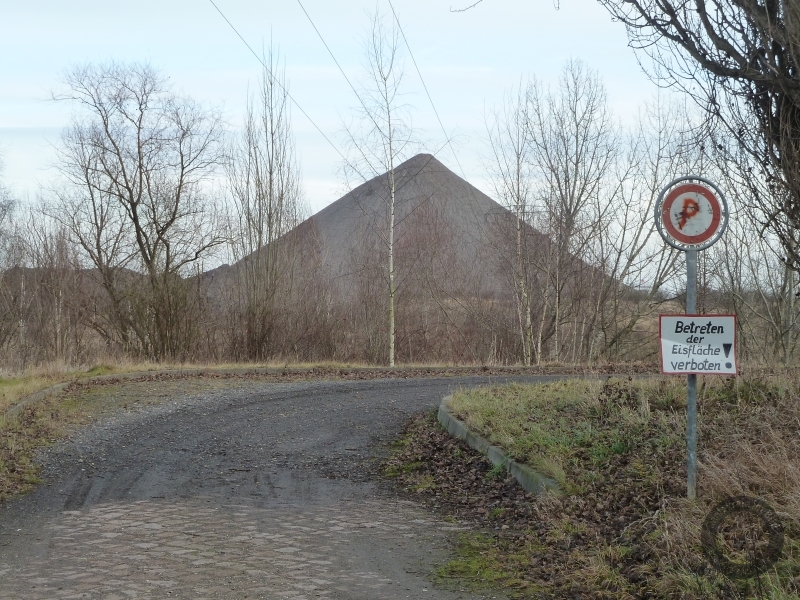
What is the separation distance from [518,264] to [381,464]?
22872 millimetres

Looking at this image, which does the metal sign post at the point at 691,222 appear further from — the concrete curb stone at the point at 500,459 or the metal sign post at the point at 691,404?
the concrete curb stone at the point at 500,459

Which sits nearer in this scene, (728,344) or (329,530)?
(728,344)

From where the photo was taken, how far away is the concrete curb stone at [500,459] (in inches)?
298

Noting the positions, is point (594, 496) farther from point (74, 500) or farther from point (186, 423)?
point (186, 423)

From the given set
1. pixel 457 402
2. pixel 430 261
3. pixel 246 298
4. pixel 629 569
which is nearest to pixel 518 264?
pixel 246 298

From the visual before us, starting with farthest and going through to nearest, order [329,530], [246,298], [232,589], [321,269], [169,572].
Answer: [321,269], [246,298], [329,530], [169,572], [232,589]

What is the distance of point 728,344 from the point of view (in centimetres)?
634

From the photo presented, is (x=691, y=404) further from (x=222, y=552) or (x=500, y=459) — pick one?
(x=222, y=552)

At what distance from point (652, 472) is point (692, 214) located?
2.34m

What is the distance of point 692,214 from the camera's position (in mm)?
6539

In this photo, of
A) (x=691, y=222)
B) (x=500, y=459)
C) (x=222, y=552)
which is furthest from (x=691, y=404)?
(x=222, y=552)

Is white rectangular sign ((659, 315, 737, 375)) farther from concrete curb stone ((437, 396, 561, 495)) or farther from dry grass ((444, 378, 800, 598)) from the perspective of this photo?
concrete curb stone ((437, 396, 561, 495))

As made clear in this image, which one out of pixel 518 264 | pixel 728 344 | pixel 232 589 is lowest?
pixel 232 589

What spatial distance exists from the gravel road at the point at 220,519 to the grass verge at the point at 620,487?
0.51m
